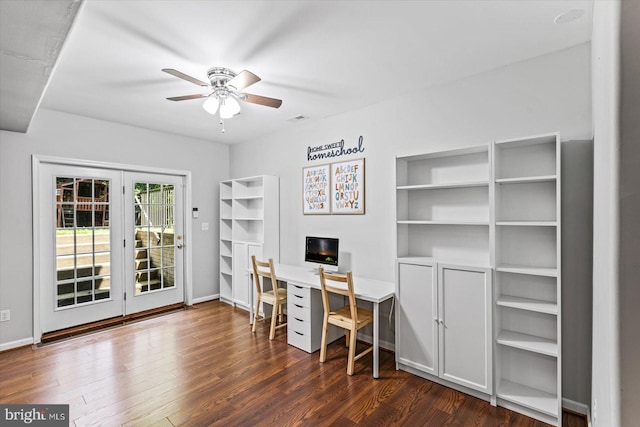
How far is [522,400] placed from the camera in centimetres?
226

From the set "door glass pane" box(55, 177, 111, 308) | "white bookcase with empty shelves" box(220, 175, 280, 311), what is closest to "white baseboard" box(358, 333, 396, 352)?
"white bookcase with empty shelves" box(220, 175, 280, 311)

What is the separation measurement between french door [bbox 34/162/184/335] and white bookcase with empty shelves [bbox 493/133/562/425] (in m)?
4.44

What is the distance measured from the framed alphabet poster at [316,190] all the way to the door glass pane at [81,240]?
2.69 meters

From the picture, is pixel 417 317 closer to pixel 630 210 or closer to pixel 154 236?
pixel 630 210

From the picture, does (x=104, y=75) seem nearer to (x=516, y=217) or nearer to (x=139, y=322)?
(x=139, y=322)

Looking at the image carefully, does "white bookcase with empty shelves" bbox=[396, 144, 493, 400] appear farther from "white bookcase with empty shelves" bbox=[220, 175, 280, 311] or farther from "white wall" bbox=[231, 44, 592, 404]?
"white bookcase with empty shelves" bbox=[220, 175, 280, 311]

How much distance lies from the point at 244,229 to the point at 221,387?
9.15ft

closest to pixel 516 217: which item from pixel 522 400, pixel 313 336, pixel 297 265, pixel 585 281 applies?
pixel 585 281

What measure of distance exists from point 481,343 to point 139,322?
162 inches

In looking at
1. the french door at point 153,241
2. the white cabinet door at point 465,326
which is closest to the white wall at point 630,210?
the white cabinet door at point 465,326

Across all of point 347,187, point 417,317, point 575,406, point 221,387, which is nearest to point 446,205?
point 417,317

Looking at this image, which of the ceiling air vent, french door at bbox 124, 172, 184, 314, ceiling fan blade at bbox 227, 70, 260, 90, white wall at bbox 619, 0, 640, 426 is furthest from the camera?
french door at bbox 124, 172, 184, 314

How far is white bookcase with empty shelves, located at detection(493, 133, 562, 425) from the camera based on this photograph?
2.28 m

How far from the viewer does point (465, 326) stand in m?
2.50
